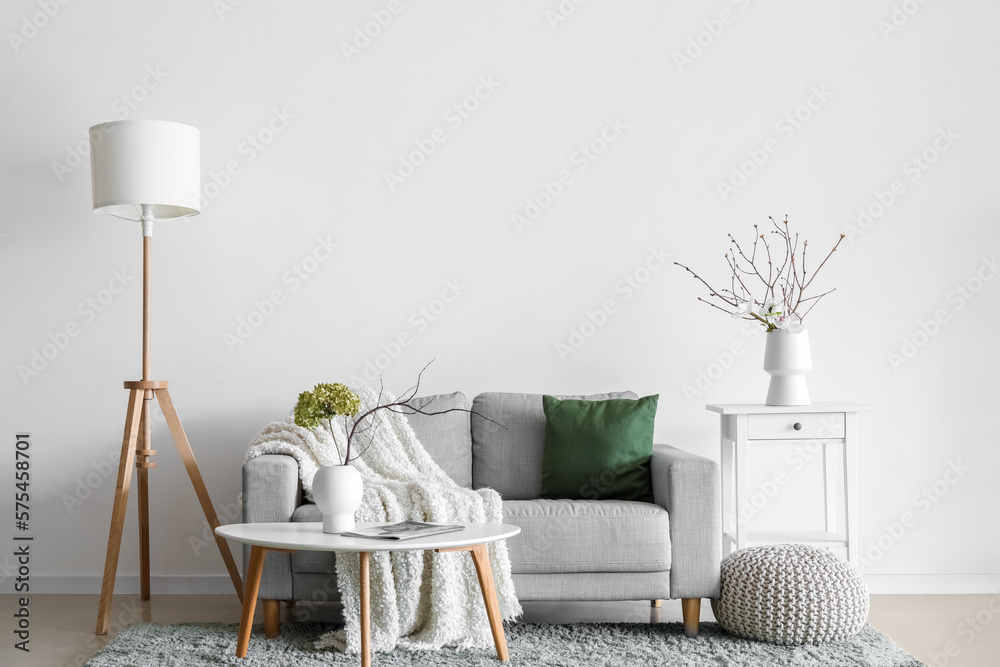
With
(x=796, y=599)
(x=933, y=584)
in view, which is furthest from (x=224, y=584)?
(x=933, y=584)

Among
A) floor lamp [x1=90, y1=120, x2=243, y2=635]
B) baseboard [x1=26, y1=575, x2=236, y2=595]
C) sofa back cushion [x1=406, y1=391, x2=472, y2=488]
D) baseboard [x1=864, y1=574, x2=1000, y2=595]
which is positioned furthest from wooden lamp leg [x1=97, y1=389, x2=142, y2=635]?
baseboard [x1=864, y1=574, x2=1000, y2=595]

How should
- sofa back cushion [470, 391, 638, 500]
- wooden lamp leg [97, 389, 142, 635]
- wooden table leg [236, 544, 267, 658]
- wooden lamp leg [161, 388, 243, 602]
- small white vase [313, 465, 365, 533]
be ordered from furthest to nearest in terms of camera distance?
sofa back cushion [470, 391, 638, 500], wooden lamp leg [161, 388, 243, 602], wooden lamp leg [97, 389, 142, 635], wooden table leg [236, 544, 267, 658], small white vase [313, 465, 365, 533]

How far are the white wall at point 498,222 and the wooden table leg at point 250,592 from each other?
116 cm

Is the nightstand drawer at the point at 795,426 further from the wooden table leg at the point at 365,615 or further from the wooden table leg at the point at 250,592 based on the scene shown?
the wooden table leg at the point at 250,592

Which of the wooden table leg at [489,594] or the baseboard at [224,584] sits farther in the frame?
the baseboard at [224,584]

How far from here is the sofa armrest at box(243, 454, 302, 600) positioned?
9.37ft

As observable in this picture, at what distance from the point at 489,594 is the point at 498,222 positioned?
1736mm

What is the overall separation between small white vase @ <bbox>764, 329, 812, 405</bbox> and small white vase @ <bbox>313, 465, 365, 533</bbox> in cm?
174

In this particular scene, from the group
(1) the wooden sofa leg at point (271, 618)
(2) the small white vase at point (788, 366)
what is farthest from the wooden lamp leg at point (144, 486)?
(2) the small white vase at point (788, 366)

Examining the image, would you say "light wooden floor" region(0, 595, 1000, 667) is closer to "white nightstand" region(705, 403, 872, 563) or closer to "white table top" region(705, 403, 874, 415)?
"white nightstand" region(705, 403, 872, 563)

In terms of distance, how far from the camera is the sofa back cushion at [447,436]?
3443mm

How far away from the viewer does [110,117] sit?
3.80 m

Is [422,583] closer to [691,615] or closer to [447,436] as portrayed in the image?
[447,436]

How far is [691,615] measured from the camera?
9.75 feet
